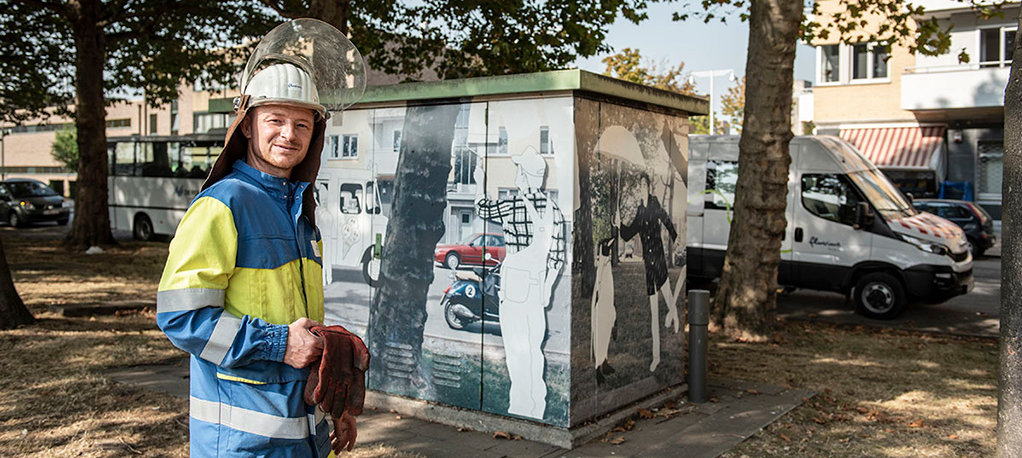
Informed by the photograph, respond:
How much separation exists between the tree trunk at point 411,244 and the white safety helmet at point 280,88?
3428 mm

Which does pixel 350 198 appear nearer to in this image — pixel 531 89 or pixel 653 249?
pixel 531 89

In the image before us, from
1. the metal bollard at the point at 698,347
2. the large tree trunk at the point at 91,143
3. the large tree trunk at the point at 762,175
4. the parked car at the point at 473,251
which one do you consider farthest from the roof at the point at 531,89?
the large tree trunk at the point at 91,143

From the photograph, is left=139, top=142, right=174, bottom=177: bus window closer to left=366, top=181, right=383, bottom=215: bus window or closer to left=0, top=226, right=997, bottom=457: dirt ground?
left=0, top=226, right=997, bottom=457: dirt ground

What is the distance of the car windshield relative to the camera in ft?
107

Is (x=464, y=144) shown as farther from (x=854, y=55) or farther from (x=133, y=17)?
(x=854, y=55)

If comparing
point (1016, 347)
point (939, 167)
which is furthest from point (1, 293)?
point (939, 167)

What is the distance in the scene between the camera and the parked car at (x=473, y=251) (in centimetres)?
599

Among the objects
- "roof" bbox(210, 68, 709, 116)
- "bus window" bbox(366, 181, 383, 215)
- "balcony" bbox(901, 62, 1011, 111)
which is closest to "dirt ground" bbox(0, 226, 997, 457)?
"bus window" bbox(366, 181, 383, 215)

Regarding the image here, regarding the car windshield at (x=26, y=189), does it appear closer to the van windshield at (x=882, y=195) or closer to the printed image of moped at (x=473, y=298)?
the van windshield at (x=882, y=195)

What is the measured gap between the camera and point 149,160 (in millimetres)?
26328

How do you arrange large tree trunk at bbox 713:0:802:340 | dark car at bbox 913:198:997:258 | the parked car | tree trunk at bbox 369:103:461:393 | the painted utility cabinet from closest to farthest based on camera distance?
the painted utility cabinet, the parked car, tree trunk at bbox 369:103:461:393, large tree trunk at bbox 713:0:802:340, dark car at bbox 913:198:997:258

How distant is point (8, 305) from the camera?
29.9 feet

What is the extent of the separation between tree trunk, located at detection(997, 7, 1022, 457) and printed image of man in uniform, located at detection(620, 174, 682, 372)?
2608 millimetres

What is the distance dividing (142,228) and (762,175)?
21.1 metres
